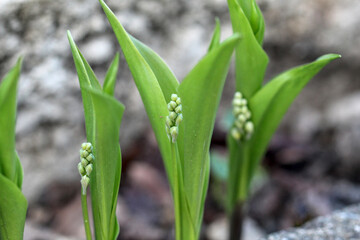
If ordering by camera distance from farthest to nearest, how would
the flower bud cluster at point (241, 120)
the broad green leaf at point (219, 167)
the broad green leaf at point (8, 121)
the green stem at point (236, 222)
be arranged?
the broad green leaf at point (219, 167), the green stem at point (236, 222), the flower bud cluster at point (241, 120), the broad green leaf at point (8, 121)

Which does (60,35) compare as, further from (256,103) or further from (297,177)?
(297,177)

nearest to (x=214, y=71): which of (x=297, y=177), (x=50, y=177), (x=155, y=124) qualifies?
(x=155, y=124)

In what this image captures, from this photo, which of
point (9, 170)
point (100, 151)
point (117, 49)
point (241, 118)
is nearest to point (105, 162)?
→ point (100, 151)

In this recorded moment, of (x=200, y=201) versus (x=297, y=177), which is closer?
(x=200, y=201)

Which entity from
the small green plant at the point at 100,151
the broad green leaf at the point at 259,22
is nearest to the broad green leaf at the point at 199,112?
the small green plant at the point at 100,151

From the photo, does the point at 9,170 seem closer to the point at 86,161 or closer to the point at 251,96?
the point at 86,161

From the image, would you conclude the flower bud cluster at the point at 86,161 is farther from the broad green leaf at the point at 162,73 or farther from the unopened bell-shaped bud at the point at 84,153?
the broad green leaf at the point at 162,73

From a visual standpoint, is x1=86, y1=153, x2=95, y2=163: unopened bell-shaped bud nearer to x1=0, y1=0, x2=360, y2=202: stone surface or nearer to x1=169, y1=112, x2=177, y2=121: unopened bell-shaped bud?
x1=169, y1=112, x2=177, y2=121: unopened bell-shaped bud
